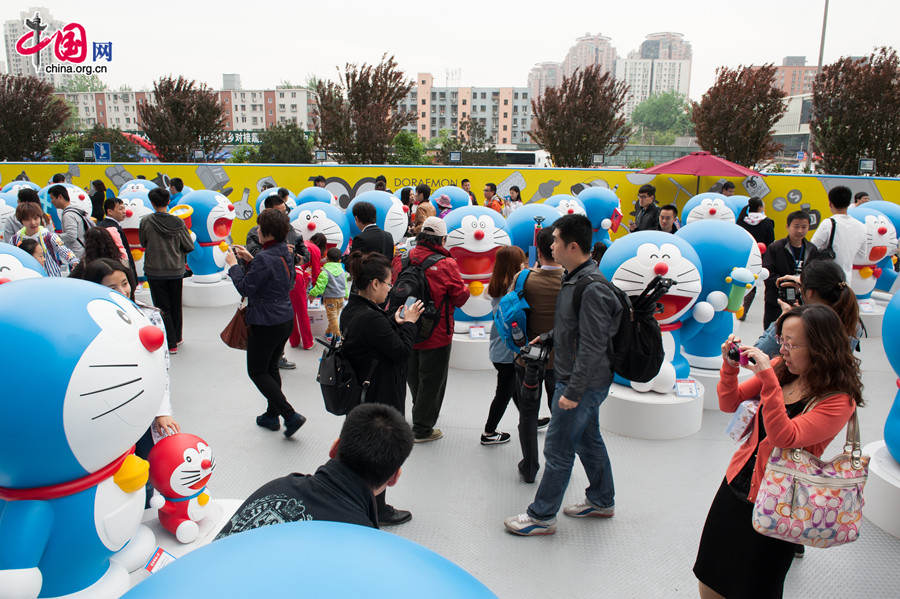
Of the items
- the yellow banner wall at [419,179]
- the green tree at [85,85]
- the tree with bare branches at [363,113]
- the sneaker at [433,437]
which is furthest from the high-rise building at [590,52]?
the sneaker at [433,437]

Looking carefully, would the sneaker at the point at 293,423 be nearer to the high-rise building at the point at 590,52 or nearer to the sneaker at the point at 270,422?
Answer: the sneaker at the point at 270,422

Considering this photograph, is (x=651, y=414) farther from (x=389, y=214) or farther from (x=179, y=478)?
(x=389, y=214)

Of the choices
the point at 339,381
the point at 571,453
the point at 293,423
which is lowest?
the point at 293,423

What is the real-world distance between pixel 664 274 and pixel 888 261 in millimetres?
5821

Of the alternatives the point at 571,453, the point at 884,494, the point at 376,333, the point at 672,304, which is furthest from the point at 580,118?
the point at 376,333

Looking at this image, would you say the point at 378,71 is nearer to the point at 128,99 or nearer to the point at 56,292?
the point at 56,292

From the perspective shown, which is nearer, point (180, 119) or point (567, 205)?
point (567, 205)

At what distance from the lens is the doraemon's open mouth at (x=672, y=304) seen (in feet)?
16.0

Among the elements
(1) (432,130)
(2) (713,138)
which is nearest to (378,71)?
(2) (713,138)

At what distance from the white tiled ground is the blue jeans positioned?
0.20 metres

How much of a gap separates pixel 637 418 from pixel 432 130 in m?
110

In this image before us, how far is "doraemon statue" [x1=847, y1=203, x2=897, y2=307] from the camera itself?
746 centimetres

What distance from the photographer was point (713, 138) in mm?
18438

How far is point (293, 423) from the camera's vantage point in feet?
16.0
